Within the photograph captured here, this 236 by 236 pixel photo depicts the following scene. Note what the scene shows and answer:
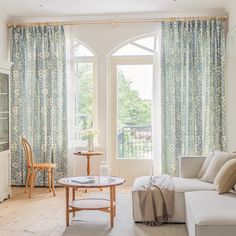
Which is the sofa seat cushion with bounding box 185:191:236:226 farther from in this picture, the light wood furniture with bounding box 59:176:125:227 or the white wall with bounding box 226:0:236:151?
the white wall with bounding box 226:0:236:151

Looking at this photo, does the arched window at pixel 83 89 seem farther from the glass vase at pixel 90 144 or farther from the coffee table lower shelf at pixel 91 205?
the coffee table lower shelf at pixel 91 205

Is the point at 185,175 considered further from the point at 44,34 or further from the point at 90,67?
the point at 44,34

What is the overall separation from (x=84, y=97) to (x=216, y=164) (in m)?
3.13

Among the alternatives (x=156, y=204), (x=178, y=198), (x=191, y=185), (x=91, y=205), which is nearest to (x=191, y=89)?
(x=191, y=185)

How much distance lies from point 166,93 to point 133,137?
3.33 ft

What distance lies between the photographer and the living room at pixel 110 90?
22.1ft

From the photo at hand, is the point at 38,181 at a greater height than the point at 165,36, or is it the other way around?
the point at 165,36

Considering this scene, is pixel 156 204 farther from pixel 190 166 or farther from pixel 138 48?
pixel 138 48

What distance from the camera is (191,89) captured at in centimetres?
698

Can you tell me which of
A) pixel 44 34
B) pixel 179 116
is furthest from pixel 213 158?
pixel 44 34

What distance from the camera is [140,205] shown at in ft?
15.8

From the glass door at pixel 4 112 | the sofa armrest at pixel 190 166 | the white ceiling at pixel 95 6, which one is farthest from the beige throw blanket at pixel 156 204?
the white ceiling at pixel 95 6

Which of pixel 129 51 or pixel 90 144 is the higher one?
pixel 129 51

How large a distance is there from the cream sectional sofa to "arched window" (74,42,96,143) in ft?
7.98
